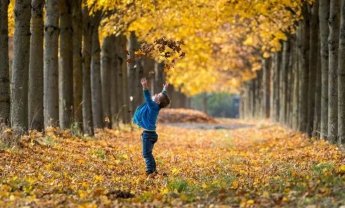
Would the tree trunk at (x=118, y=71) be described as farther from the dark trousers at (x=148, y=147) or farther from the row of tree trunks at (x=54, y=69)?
the dark trousers at (x=148, y=147)

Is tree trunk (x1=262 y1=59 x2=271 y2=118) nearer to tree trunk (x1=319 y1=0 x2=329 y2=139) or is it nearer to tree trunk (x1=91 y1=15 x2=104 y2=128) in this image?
tree trunk (x1=91 y1=15 x2=104 y2=128)

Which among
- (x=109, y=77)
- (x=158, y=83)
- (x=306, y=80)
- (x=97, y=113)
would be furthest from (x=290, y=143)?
(x=158, y=83)

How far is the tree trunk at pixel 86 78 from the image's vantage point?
22406 mm

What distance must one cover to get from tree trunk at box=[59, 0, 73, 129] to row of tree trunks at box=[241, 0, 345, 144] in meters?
7.44

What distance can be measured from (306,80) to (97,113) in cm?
803

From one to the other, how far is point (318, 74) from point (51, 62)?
29.3ft

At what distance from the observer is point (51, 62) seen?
60.6 feet

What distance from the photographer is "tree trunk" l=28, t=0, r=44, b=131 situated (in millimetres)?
16859

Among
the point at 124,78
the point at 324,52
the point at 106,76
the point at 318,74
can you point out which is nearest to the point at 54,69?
the point at 324,52

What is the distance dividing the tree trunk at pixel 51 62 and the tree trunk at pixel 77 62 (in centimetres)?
184

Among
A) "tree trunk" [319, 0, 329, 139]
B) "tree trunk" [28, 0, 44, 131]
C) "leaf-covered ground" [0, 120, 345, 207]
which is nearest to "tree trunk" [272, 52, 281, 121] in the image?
"tree trunk" [319, 0, 329, 139]

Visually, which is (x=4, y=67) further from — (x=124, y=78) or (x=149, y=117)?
(x=124, y=78)

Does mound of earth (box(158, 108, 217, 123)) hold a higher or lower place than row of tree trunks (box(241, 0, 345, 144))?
lower

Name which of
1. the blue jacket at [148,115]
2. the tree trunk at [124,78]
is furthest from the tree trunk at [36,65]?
the tree trunk at [124,78]
